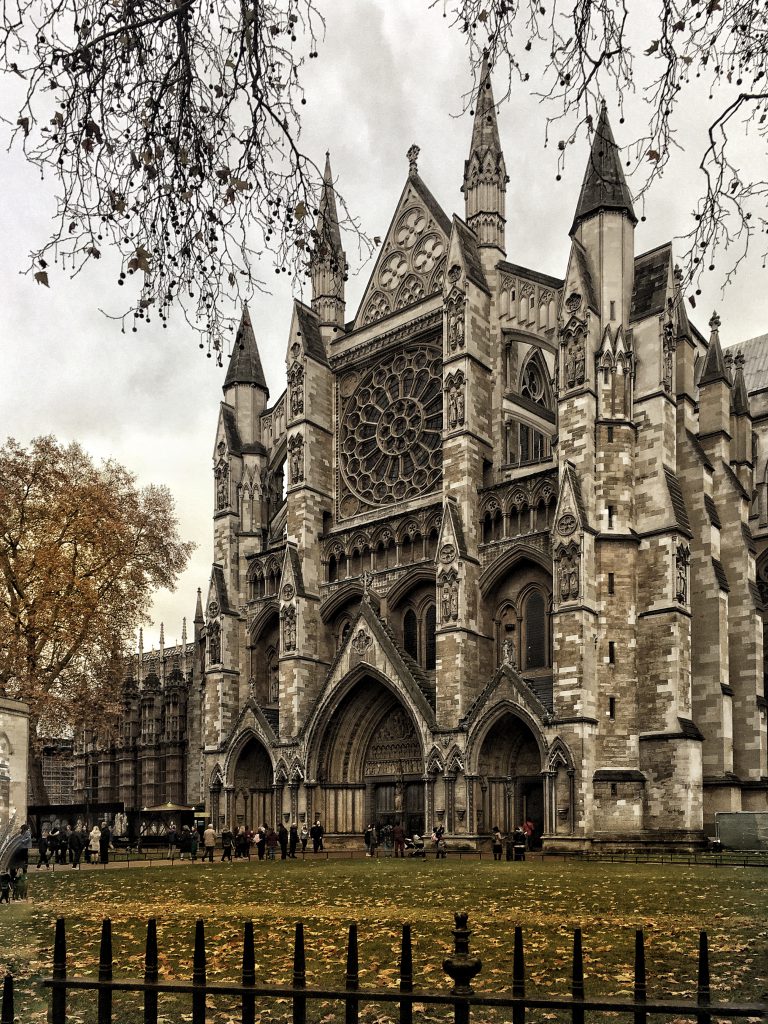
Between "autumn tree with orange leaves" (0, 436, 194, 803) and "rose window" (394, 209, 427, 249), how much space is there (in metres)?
14.8

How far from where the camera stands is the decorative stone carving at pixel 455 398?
3597 cm

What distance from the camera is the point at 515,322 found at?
124ft

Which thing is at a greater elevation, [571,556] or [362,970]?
[571,556]

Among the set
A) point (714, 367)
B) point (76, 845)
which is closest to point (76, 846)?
point (76, 845)

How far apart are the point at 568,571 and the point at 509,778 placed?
6.91 m

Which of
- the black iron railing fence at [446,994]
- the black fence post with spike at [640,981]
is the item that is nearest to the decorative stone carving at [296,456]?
the black iron railing fence at [446,994]

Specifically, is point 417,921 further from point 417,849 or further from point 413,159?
point 413,159

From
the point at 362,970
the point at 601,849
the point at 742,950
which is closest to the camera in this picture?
the point at 362,970

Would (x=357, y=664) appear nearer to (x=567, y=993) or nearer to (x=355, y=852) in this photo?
(x=355, y=852)

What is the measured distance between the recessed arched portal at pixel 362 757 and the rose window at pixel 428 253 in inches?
636

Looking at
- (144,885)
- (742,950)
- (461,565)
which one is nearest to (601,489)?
(461,565)

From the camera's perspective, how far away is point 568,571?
31.2 m

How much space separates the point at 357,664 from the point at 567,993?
93.8ft

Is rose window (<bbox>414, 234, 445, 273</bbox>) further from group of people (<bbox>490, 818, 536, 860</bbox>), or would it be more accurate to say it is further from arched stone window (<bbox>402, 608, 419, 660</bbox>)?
group of people (<bbox>490, 818, 536, 860</bbox>)
